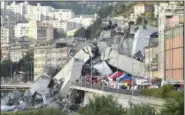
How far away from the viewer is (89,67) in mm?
80188

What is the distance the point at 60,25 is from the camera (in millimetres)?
169375

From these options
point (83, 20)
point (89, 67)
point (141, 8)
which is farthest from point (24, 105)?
point (83, 20)

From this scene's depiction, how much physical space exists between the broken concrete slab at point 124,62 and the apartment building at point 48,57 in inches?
1145

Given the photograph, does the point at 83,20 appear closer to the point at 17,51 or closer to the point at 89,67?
the point at 17,51

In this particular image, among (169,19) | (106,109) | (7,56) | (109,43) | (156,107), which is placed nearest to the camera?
(156,107)

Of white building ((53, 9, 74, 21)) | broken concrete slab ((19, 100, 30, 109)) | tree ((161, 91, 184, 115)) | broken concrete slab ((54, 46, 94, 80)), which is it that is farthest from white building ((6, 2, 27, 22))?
tree ((161, 91, 184, 115))

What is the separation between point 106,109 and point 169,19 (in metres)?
27.8

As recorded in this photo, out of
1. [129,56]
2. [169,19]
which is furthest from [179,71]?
[129,56]

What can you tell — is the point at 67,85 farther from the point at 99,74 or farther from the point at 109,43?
the point at 109,43

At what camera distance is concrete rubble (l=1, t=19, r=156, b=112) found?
72312 mm

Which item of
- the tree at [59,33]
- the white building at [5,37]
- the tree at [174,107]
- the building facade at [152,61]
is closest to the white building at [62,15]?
the tree at [59,33]

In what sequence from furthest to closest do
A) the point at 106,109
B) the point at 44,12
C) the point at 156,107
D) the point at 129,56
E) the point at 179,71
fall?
1. the point at 44,12
2. the point at 129,56
3. the point at 179,71
4. the point at 106,109
5. the point at 156,107

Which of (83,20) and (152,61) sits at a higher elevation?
(83,20)

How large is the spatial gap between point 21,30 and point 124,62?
8060cm
